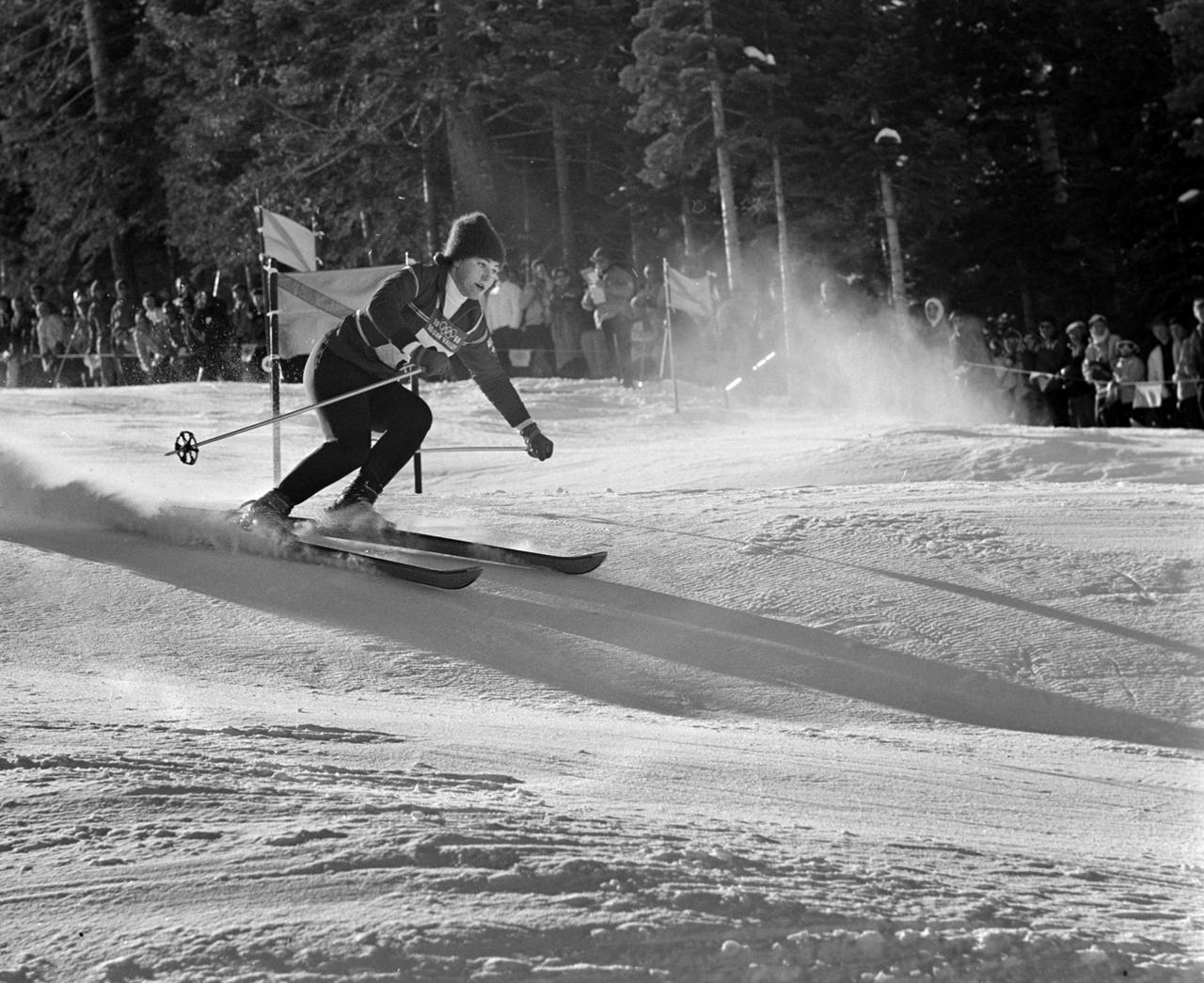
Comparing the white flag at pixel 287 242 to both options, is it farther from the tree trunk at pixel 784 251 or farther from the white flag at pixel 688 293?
the tree trunk at pixel 784 251

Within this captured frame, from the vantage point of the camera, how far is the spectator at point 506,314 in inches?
794

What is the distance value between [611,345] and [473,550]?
13.7 meters

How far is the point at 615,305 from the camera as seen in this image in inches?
790

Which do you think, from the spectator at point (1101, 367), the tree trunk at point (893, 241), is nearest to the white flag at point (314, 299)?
the spectator at point (1101, 367)

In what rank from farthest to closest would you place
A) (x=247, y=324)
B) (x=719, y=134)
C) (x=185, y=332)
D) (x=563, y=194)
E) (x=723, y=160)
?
(x=563, y=194) → (x=723, y=160) → (x=719, y=134) → (x=247, y=324) → (x=185, y=332)

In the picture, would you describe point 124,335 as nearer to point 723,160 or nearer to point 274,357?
point 723,160

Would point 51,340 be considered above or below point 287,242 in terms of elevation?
above

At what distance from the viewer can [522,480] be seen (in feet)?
43.4

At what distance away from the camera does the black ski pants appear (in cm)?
734

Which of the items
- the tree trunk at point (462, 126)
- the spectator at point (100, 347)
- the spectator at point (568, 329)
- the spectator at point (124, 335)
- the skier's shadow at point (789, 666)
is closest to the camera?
the skier's shadow at point (789, 666)

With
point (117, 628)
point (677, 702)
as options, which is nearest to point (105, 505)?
point (117, 628)

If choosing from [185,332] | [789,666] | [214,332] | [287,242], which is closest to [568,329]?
[214,332]

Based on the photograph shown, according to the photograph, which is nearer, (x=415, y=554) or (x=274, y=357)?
(x=415, y=554)

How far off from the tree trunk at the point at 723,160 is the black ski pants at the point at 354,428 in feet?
45.3
